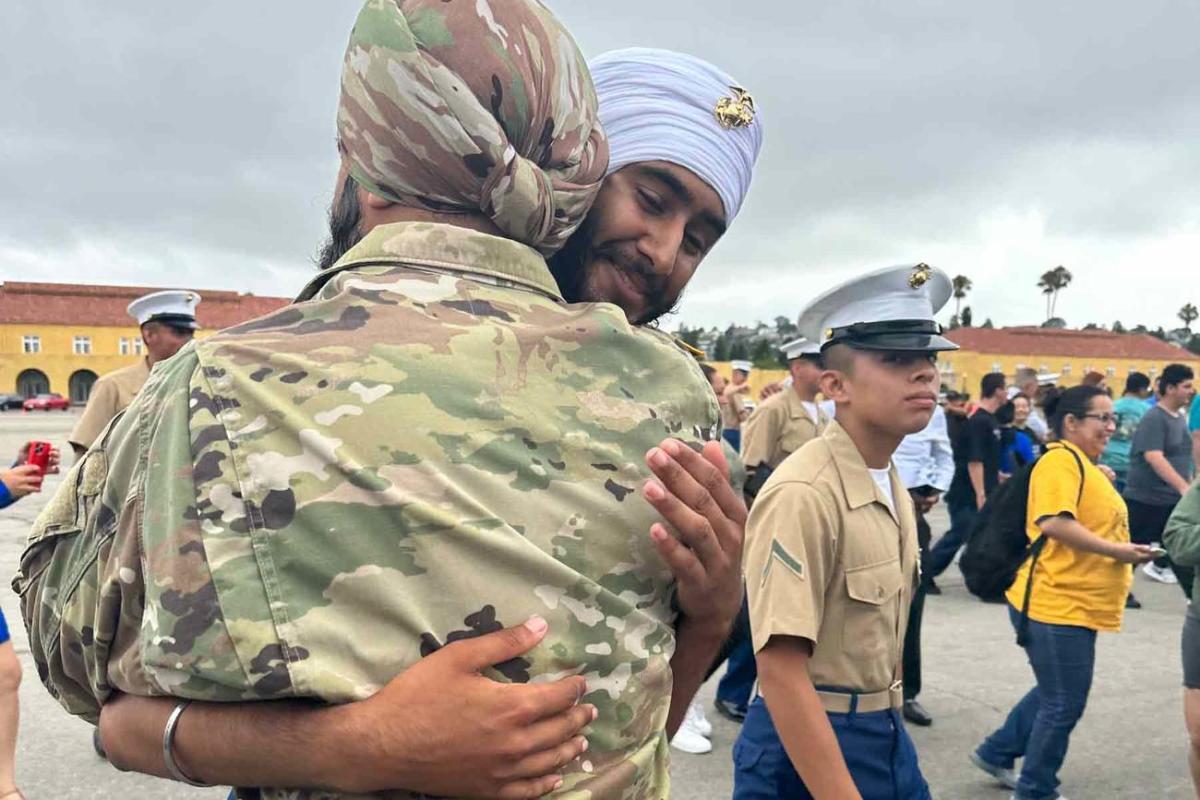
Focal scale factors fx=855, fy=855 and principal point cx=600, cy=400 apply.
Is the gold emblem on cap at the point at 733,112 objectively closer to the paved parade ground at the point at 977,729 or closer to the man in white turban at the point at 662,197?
the man in white turban at the point at 662,197

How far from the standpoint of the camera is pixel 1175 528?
357 centimetres

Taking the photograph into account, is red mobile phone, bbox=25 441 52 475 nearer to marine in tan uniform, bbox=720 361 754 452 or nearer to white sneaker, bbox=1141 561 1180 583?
marine in tan uniform, bbox=720 361 754 452

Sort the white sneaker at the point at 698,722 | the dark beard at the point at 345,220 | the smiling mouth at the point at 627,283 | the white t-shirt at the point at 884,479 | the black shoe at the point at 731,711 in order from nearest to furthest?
1. the dark beard at the point at 345,220
2. the smiling mouth at the point at 627,283
3. the white t-shirt at the point at 884,479
4. the white sneaker at the point at 698,722
5. the black shoe at the point at 731,711

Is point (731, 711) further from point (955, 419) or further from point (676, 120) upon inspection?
point (955, 419)

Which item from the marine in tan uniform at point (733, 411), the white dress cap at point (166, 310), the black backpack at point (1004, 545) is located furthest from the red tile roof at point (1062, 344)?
the white dress cap at point (166, 310)

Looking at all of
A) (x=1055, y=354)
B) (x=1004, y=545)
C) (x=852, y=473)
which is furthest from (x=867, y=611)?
(x=1055, y=354)

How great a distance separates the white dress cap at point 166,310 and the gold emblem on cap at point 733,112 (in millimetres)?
3695

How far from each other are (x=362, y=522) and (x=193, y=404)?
8.1 inches

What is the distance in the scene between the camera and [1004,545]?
3.97 meters

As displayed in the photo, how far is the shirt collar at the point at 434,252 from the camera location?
1003mm

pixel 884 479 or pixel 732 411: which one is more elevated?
pixel 732 411

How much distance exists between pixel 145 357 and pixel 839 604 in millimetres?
3670

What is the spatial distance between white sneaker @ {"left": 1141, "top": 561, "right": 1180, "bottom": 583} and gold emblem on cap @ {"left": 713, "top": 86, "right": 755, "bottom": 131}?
8500mm

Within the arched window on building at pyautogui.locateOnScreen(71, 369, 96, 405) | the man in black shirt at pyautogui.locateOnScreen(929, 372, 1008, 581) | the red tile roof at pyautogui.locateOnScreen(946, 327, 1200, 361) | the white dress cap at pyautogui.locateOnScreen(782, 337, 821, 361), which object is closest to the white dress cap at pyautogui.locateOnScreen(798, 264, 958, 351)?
the white dress cap at pyautogui.locateOnScreen(782, 337, 821, 361)
